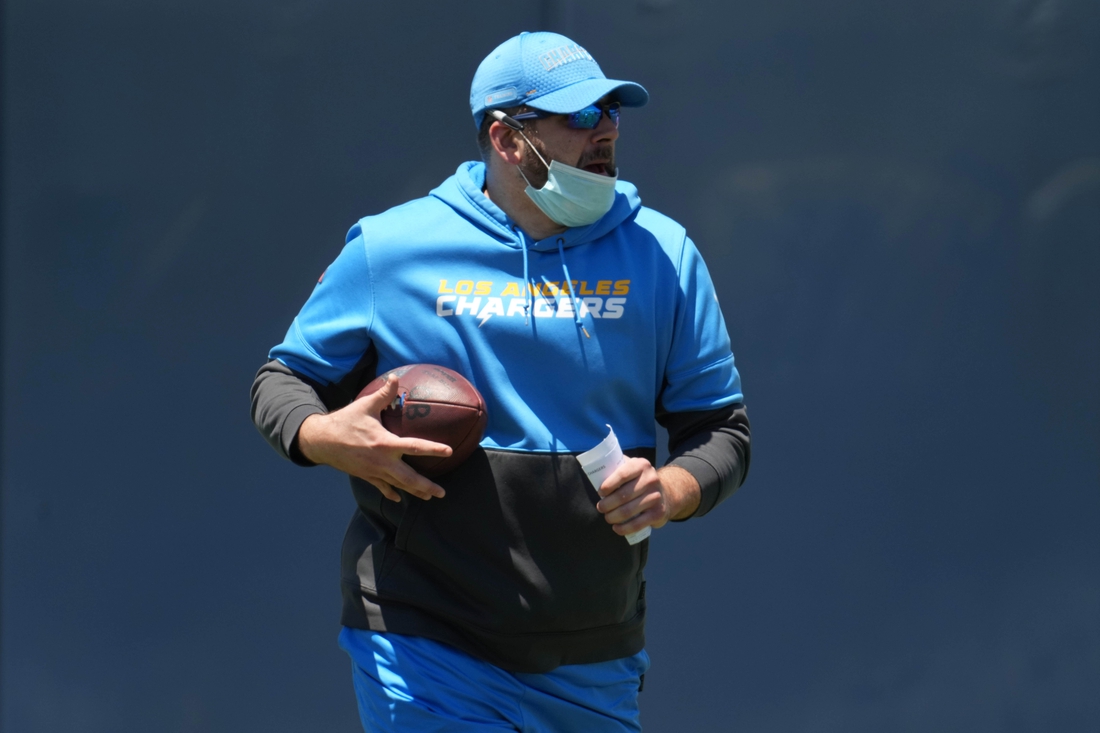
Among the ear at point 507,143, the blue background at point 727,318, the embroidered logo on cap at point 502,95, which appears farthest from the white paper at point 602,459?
the blue background at point 727,318

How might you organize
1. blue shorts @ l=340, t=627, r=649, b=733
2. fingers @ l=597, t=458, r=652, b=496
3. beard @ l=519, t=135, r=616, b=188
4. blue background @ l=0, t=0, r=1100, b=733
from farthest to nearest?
1. blue background @ l=0, t=0, r=1100, b=733
2. beard @ l=519, t=135, r=616, b=188
3. blue shorts @ l=340, t=627, r=649, b=733
4. fingers @ l=597, t=458, r=652, b=496

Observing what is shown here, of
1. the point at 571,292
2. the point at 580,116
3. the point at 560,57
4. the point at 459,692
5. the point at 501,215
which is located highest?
the point at 560,57

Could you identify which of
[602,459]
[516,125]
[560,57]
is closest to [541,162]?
[516,125]

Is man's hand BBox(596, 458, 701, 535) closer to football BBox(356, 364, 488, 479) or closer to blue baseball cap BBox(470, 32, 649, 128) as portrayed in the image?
football BBox(356, 364, 488, 479)

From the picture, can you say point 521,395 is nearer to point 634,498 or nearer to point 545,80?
point 634,498

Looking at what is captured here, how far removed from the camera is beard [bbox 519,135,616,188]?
10.2 ft

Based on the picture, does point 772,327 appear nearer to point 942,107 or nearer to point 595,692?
point 942,107

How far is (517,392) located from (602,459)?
0.36m

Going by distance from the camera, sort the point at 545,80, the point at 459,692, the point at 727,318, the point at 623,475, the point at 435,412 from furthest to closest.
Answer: the point at 727,318 < the point at 545,80 < the point at 459,692 < the point at 435,412 < the point at 623,475

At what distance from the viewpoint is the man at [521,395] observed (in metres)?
3.00

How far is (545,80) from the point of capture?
10.2ft

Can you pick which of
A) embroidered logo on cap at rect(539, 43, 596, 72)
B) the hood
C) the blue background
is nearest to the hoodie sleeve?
the hood

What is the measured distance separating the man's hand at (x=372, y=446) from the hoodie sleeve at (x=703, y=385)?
2.06 ft

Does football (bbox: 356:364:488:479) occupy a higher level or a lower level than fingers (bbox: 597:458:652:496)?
higher
